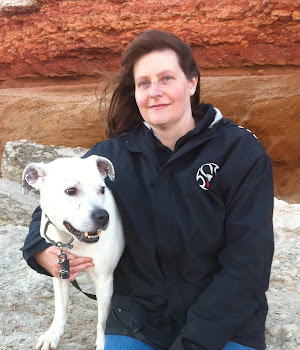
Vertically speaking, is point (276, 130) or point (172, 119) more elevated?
point (172, 119)

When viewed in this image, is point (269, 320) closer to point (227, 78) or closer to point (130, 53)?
point (130, 53)

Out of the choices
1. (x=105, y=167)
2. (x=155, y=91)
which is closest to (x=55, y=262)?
(x=105, y=167)

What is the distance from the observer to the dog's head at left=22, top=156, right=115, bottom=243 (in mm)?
2432

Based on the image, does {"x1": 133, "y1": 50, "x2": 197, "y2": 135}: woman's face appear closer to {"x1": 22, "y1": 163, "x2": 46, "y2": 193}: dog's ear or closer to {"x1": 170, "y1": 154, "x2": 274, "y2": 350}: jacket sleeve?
{"x1": 170, "y1": 154, "x2": 274, "y2": 350}: jacket sleeve

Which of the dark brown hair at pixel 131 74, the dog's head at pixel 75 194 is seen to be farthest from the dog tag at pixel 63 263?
the dark brown hair at pixel 131 74

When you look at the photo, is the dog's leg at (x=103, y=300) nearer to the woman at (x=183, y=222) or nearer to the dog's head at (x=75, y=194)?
the woman at (x=183, y=222)

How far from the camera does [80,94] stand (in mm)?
8805

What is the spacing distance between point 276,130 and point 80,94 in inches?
146

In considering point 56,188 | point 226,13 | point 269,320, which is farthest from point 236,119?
point 56,188

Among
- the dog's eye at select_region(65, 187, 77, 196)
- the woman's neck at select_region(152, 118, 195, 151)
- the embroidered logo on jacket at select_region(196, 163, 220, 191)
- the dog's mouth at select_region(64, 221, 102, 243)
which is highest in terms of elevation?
the woman's neck at select_region(152, 118, 195, 151)

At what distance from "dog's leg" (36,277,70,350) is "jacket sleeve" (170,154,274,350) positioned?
87cm

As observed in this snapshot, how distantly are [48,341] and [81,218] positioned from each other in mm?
904

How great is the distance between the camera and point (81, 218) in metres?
2.43

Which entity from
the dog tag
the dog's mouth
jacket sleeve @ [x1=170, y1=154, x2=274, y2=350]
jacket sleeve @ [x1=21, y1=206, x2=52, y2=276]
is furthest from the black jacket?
jacket sleeve @ [x1=21, y1=206, x2=52, y2=276]
